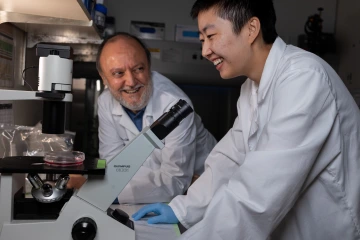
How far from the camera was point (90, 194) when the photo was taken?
0.94 m

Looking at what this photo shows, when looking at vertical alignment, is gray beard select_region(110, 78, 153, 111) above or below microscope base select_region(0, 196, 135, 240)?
above

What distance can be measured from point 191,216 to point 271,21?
64 cm

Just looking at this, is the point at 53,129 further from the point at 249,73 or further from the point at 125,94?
the point at 125,94

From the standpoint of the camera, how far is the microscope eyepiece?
3.16 ft

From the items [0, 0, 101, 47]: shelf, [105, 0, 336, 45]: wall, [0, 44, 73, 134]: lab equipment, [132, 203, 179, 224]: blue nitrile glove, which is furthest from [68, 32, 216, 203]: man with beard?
[105, 0, 336, 45]: wall

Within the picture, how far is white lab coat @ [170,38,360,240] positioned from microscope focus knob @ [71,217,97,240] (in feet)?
0.68

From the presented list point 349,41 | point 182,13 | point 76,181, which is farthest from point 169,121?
point 349,41

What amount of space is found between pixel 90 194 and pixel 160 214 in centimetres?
32

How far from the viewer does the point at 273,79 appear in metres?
1.13

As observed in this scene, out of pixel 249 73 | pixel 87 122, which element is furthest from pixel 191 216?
pixel 87 122

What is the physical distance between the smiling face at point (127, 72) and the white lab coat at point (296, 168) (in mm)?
761

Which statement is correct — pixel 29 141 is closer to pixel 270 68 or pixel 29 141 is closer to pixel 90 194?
pixel 90 194

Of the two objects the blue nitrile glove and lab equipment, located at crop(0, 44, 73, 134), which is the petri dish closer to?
lab equipment, located at crop(0, 44, 73, 134)

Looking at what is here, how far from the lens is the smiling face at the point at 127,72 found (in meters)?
1.79
